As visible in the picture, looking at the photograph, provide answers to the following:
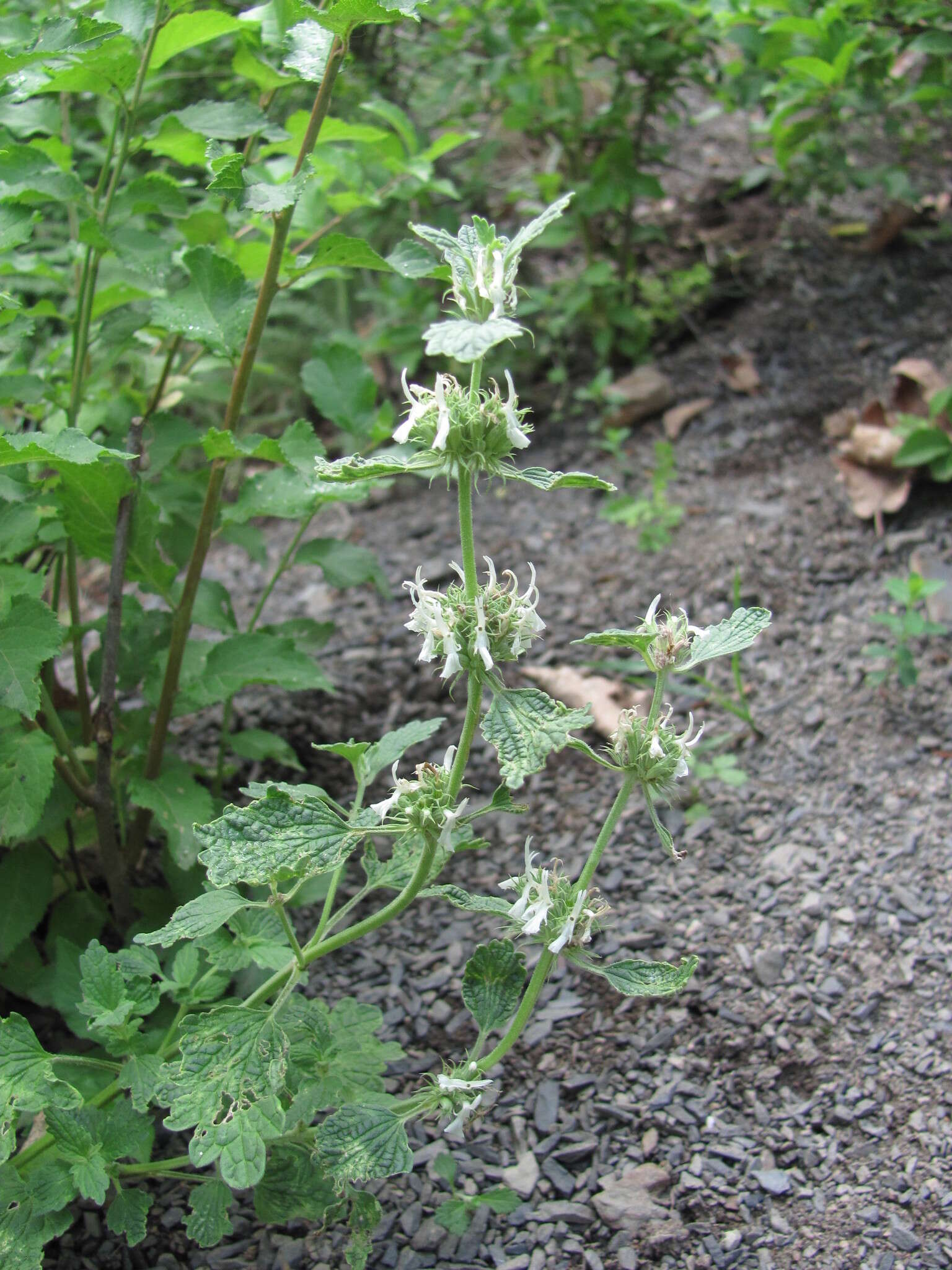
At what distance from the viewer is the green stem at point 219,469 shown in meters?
1.37

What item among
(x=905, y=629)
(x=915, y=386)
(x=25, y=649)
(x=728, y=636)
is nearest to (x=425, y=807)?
(x=728, y=636)

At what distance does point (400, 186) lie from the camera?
2172 mm

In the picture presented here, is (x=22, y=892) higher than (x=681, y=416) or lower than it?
higher

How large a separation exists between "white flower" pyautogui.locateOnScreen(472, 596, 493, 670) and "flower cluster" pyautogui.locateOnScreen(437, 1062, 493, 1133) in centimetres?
46

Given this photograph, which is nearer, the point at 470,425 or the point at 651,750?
the point at 470,425

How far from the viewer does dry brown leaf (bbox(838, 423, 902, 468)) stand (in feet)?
8.58

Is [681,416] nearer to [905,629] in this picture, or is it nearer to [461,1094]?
[905,629]

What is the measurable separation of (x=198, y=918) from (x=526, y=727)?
16.4 inches

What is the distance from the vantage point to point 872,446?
266 cm

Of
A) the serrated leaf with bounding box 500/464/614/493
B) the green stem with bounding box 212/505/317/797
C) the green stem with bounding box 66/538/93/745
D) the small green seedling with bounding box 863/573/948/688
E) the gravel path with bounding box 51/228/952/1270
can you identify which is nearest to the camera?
the serrated leaf with bounding box 500/464/614/493

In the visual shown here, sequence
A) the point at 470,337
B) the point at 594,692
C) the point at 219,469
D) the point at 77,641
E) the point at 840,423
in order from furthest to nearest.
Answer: the point at 840,423
the point at 594,692
the point at 77,641
the point at 219,469
the point at 470,337

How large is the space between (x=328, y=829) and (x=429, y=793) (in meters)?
0.11

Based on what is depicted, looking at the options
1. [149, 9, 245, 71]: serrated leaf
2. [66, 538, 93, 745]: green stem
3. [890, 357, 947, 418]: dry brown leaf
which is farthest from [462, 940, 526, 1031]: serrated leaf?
[890, 357, 947, 418]: dry brown leaf

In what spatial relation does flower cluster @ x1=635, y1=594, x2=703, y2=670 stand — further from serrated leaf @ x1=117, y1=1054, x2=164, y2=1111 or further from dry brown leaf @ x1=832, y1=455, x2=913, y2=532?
dry brown leaf @ x1=832, y1=455, x2=913, y2=532
